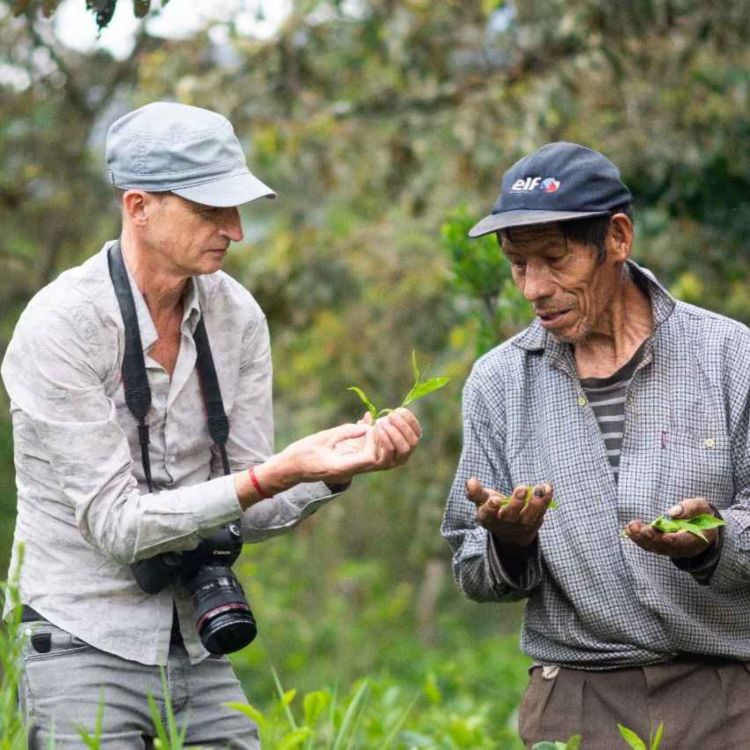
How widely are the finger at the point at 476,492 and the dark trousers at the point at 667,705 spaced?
1.82ft

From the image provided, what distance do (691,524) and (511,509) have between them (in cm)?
39

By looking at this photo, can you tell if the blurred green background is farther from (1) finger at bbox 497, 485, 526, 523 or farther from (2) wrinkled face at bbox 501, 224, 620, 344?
(1) finger at bbox 497, 485, 526, 523

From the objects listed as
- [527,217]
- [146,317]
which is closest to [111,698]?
[146,317]

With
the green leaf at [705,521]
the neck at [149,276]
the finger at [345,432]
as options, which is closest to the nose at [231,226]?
the neck at [149,276]

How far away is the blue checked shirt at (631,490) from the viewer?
3.54m

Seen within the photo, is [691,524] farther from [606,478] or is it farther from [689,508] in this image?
[606,478]

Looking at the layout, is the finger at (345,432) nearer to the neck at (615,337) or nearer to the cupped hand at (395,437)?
the cupped hand at (395,437)

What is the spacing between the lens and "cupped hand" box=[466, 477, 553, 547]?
3.36m

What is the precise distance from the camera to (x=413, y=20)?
28.4 feet

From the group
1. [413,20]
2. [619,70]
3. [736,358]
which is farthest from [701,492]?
[413,20]

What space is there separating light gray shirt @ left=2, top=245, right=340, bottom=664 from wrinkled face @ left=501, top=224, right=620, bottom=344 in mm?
689

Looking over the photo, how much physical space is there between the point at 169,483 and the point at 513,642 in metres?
10.4

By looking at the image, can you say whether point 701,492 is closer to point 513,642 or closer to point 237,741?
point 237,741

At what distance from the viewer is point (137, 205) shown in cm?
357
